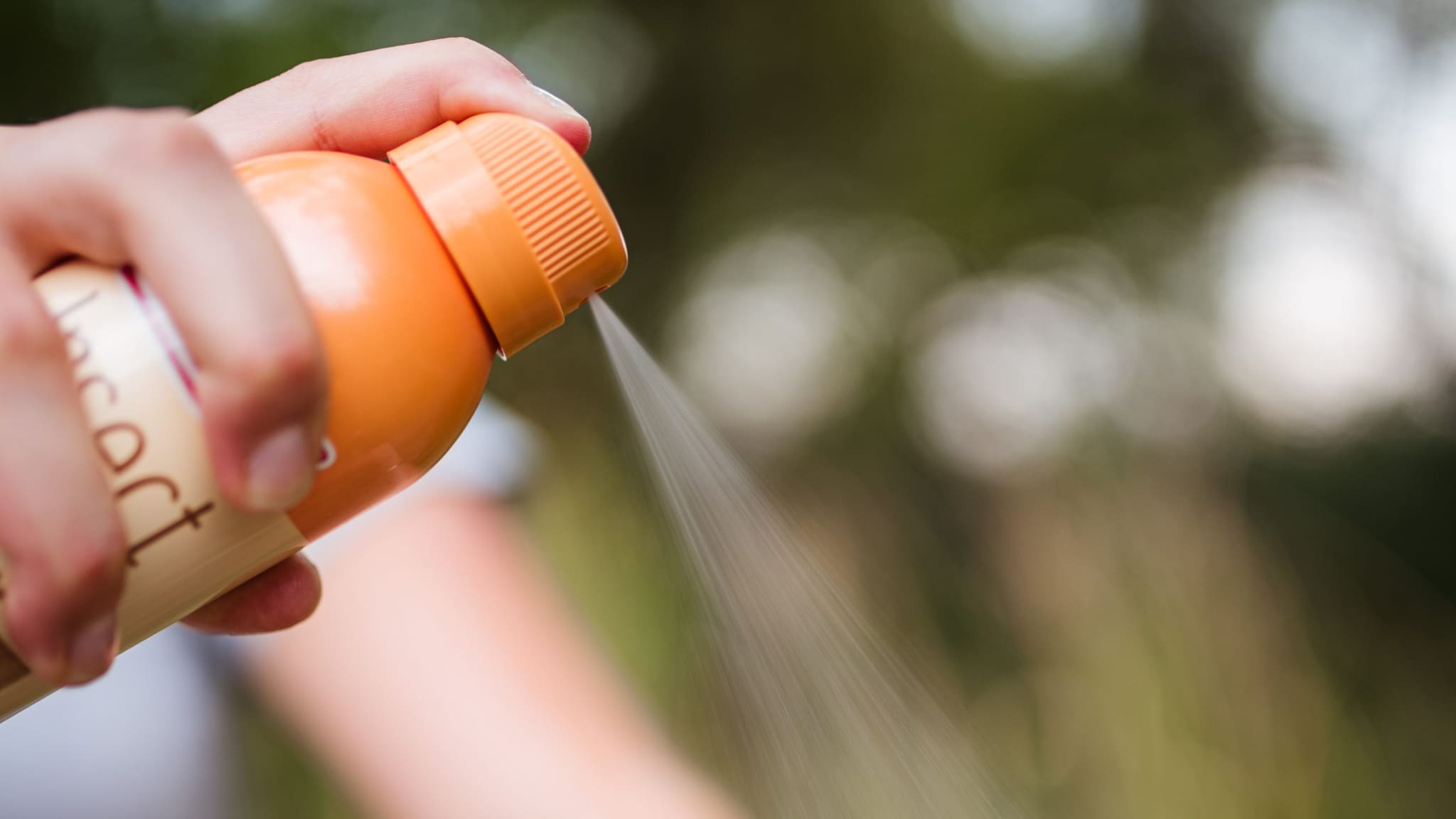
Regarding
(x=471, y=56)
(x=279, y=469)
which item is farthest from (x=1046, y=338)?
(x=279, y=469)


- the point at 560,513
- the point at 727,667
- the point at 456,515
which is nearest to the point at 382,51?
the point at 456,515

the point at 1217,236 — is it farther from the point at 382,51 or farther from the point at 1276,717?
the point at 382,51

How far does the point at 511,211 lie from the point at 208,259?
0.34 ft

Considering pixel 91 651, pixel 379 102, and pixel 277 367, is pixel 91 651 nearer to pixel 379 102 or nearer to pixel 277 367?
pixel 277 367

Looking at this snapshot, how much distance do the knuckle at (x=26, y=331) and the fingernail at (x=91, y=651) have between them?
0.08 meters

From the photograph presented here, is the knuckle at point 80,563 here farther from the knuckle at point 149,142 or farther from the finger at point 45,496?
the knuckle at point 149,142

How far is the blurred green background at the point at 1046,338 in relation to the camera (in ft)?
4.28

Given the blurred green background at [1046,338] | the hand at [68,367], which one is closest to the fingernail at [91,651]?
the hand at [68,367]

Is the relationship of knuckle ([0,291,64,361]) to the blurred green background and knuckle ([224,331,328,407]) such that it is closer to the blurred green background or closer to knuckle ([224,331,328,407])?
knuckle ([224,331,328,407])

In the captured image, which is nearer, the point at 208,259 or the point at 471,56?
the point at 208,259

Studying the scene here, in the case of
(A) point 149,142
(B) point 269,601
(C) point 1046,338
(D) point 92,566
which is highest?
(A) point 149,142

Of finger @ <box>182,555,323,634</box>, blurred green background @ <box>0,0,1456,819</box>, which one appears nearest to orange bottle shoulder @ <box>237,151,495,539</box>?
finger @ <box>182,555,323,634</box>

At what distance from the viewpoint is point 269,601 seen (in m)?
0.44

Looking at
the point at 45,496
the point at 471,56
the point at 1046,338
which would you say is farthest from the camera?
the point at 1046,338
